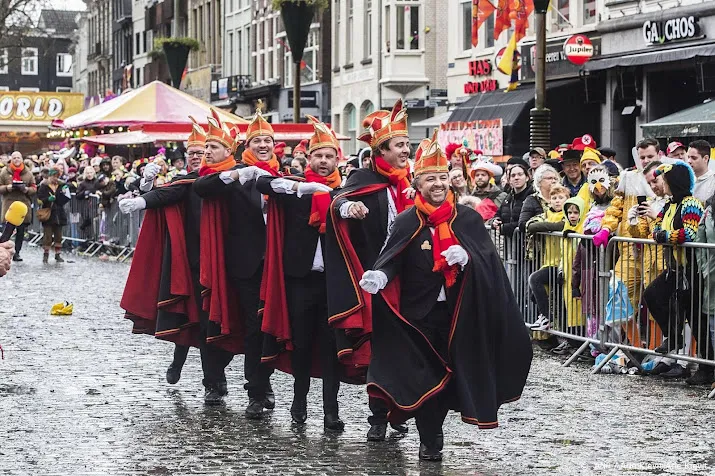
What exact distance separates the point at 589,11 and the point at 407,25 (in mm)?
11386

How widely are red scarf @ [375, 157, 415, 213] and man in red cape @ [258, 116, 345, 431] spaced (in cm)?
50

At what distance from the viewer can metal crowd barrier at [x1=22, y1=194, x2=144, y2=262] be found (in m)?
27.1

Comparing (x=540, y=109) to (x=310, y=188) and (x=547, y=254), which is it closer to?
(x=547, y=254)

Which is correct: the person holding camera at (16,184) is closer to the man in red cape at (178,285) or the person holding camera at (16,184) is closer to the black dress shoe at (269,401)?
the man in red cape at (178,285)

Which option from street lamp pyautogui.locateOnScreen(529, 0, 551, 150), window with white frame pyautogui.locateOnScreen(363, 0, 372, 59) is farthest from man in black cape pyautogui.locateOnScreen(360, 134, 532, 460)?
window with white frame pyautogui.locateOnScreen(363, 0, 372, 59)

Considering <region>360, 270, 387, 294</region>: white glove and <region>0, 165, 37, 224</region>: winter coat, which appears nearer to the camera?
<region>360, 270, 387, 294</region>: white glove

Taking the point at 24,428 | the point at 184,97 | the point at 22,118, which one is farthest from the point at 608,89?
the point at 22,118

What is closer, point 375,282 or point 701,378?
point 375,282

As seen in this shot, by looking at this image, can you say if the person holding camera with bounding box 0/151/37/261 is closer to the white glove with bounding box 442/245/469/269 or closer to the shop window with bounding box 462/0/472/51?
the shop window with bounding box 462/0/472/51

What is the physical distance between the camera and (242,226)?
10.3 metres

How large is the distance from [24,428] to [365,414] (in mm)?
2148

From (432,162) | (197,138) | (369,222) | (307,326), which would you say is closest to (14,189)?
(197,138)

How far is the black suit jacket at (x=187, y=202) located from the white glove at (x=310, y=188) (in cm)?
126

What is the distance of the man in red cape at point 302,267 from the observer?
9.66 metres
